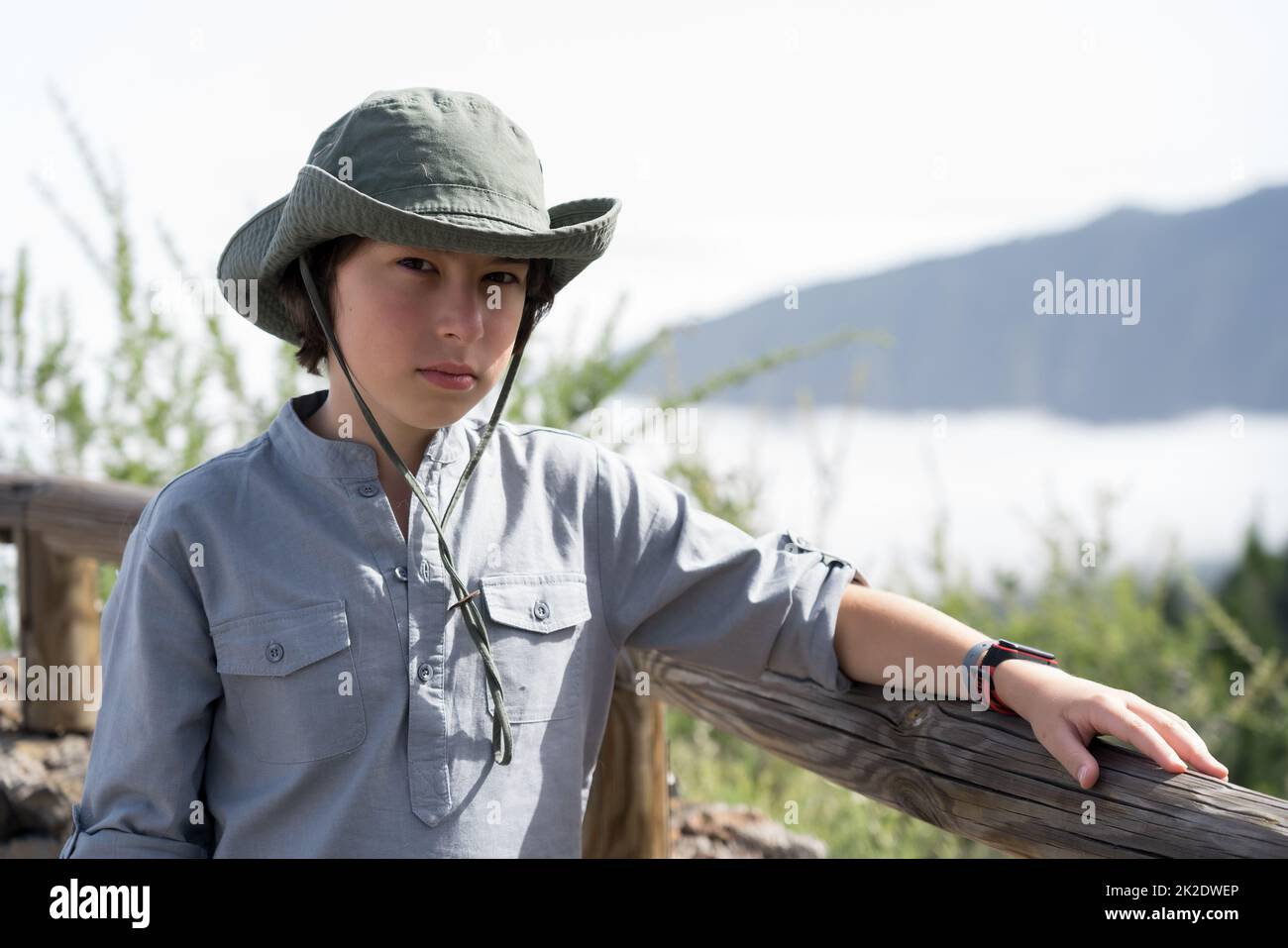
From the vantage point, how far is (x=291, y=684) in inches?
61.1

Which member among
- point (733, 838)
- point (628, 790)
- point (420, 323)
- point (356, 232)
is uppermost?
point (356, 232)

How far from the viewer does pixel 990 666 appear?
1.56 meters

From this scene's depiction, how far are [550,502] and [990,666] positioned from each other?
25.7 inches

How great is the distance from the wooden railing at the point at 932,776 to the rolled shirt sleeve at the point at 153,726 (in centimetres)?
80

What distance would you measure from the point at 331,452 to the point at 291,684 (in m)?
0.31

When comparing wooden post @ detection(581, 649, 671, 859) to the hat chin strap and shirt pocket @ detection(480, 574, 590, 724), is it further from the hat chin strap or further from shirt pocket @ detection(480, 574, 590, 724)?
the hat chin strap

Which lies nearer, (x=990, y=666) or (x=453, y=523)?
(x=990, y=666)

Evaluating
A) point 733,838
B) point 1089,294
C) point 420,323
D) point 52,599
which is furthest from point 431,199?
point 52,599

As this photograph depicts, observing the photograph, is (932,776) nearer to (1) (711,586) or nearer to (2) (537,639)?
(1) (711,586)

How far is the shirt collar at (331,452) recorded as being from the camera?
1.66 m

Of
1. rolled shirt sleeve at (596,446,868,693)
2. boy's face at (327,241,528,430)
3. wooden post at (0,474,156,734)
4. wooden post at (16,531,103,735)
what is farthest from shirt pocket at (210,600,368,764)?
wooden post at (16,531,103,735)

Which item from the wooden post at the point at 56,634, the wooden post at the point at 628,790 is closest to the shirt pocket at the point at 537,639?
the wooden post at the point at 628,790
